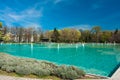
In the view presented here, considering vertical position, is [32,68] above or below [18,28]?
below

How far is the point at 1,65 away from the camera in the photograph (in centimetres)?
973

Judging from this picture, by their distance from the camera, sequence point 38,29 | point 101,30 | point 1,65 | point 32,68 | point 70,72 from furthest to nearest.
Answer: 1. point 38,29
2. point 101,30
3. point 1,65
4. point 32,68
5. point 70,72

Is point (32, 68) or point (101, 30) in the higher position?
point (101, 30)

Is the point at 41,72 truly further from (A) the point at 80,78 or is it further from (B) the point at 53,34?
Answer: (B) the point at 53,34

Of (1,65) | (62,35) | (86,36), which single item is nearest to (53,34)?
(62,35)

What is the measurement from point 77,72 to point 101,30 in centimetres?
6686

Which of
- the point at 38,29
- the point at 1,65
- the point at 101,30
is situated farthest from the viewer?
the point at 38,29

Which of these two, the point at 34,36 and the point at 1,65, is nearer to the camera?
the point at 1,65

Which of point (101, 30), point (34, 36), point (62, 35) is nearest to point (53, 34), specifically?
point (62, 35)

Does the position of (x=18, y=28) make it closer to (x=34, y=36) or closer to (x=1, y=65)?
(x=34, y=36)

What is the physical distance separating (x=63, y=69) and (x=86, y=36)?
67556 mm

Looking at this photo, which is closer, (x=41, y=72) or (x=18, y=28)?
(x=41, y=72)

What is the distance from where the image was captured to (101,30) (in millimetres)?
73438

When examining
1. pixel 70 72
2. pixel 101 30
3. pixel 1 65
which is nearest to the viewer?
pixel 70 72
